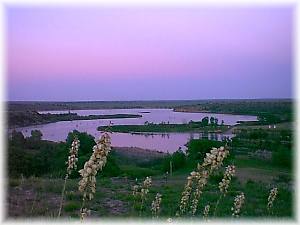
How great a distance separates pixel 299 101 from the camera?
2.60 meters

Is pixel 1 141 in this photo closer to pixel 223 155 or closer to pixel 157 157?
pixel 223 155

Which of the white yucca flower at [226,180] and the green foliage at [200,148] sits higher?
the white yucca flower at [226,180]

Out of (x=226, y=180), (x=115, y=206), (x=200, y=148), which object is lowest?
(x=115, y=206)

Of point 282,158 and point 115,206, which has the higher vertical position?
point 282,158

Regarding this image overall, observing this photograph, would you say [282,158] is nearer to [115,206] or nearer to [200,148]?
[200,148]

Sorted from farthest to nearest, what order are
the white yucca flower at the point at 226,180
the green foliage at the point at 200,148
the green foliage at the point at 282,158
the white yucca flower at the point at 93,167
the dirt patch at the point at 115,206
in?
the green foliage at the point at 282,158 < the green foliage at the point at 200,148 < the dirt patch at the point at 115,206 < the white yucca flower at the point at 226,180 < the white yucca flower at the point at 93,167

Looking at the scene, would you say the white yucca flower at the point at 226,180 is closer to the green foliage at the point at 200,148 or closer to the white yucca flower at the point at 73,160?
the white yucca flower at the point at 73,160

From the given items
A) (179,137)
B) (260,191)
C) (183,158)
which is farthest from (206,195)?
(179,137)

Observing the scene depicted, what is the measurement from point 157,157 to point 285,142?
8458 mm

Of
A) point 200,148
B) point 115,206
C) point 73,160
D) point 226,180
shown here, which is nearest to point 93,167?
point 73,160

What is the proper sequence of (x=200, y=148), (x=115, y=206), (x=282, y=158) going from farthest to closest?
(x=282, y=158), (x=200, y=148), (x=115, y=206)

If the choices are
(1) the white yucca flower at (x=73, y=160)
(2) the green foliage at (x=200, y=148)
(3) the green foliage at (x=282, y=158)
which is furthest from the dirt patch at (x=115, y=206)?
(3) the green foliage at (x=282, y=158)

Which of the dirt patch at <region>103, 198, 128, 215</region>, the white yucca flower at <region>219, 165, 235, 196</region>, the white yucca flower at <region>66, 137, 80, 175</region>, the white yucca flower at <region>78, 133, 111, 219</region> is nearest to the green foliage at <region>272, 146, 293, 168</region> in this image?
the dirt patch at <region>103, 198, 128, 215</region>

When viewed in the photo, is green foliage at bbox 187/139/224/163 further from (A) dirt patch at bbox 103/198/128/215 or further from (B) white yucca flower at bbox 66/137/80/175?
(B) white yucca flower at bbox 66/137/80/175
